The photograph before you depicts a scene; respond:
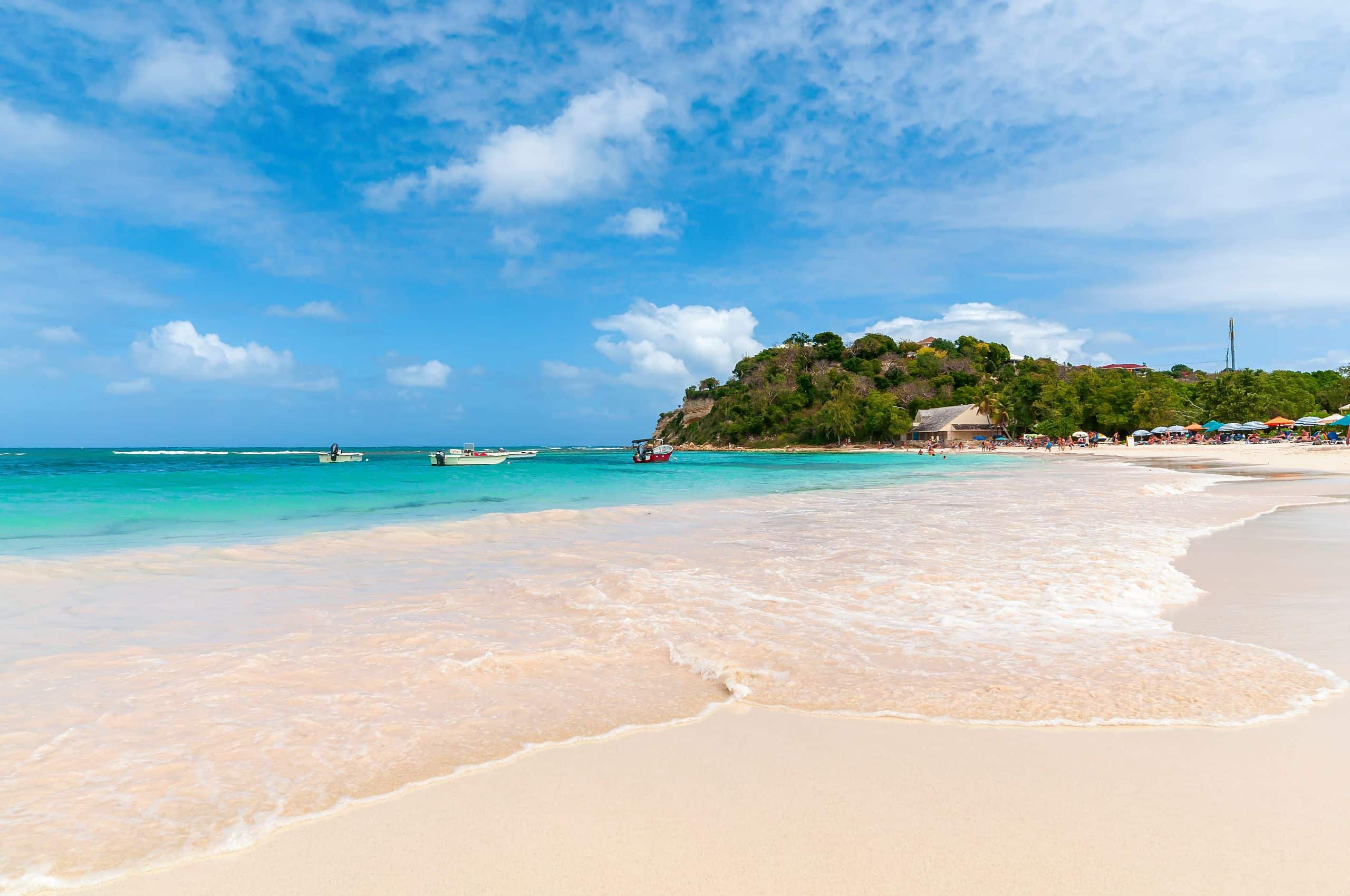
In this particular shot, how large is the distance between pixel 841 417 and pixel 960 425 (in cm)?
1639

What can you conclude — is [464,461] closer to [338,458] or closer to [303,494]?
[338,458]

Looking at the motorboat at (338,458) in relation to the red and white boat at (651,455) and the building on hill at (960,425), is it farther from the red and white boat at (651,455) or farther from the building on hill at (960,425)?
the building on hill at (960,425)

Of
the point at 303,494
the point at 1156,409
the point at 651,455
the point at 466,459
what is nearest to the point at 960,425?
the point at 1156,409

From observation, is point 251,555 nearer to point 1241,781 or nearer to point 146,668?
point 146,668

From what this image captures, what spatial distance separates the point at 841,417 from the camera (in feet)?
314

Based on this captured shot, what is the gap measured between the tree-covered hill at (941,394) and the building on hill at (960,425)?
184 cm

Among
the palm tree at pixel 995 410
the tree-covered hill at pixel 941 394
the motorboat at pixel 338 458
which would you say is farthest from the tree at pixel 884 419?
the motorboat at pixel 338 458

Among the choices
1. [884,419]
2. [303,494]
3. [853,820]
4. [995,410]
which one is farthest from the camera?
[884,419]

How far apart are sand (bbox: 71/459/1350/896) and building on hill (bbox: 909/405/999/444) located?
8814 centimetres

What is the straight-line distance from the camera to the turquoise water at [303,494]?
14.2 metres

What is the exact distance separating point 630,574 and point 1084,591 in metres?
4.80

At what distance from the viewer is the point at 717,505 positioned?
18500mm

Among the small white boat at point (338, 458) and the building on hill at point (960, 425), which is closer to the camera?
the small white boat at point (338, 458)

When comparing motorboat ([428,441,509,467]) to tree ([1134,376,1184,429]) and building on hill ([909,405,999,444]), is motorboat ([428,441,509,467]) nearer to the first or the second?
building on hill ([909,405,999,444])
